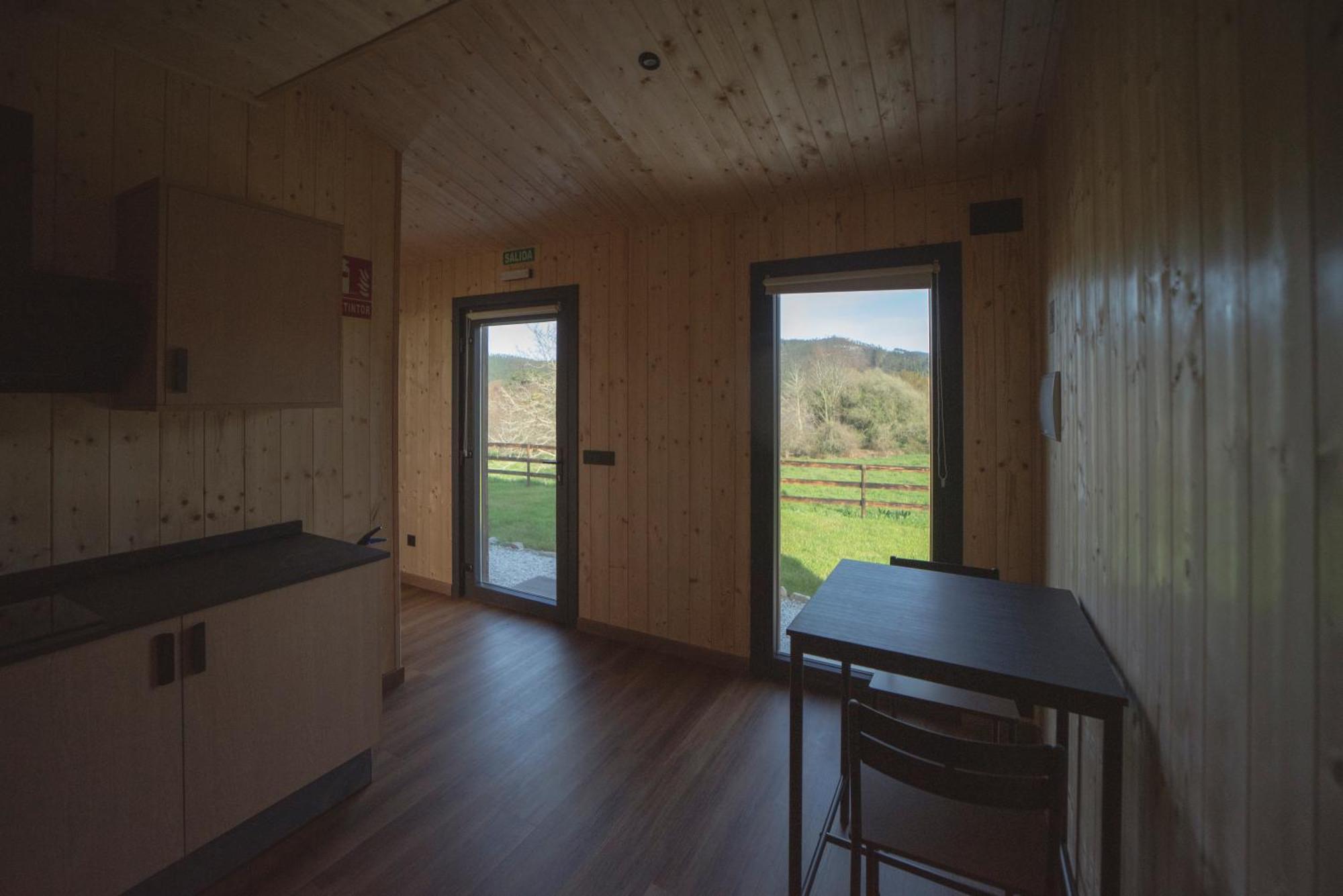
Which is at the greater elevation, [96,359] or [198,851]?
[96,359]

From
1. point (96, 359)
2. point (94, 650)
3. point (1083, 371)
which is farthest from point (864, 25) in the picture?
point (94, 650)

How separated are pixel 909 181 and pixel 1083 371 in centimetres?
157

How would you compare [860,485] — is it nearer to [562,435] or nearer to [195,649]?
[562,435]

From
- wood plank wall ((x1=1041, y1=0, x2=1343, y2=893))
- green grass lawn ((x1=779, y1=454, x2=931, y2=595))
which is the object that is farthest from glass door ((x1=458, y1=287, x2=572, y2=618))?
wood plank wall ((x1=1041, y1=0, x2=1343, y2=893))

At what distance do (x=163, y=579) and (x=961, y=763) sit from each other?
2.42 metres

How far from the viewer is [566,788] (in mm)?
2279

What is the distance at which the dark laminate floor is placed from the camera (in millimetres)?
1861

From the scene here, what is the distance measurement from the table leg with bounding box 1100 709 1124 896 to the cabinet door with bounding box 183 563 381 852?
2.28 meters

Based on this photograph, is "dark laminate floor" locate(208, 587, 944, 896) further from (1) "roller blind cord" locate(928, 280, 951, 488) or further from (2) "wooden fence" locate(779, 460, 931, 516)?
(2) "wooden fence" locate(779, 460, 931, 516)

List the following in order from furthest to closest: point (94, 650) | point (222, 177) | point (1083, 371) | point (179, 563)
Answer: point (222, 177)
point (179, 563)
point (1083, 371)
point (94, 650)

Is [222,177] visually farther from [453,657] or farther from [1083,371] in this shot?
[1083,371]

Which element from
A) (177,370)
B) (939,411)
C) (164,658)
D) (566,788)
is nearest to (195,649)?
(164,658)

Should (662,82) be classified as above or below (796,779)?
above

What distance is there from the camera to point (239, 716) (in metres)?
1.85
